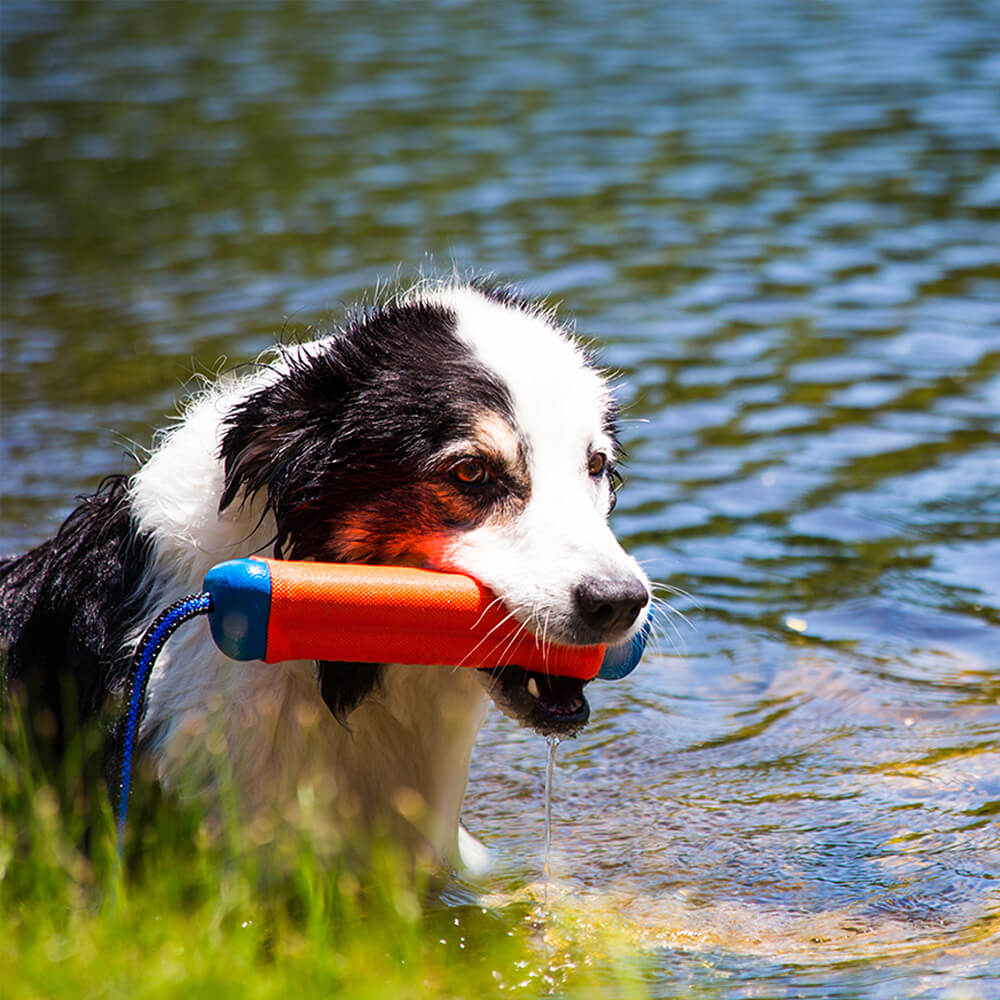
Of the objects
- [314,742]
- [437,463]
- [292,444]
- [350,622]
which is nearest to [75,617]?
[314,742]

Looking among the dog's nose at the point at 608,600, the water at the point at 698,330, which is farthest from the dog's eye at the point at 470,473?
the water at the point at 698,330

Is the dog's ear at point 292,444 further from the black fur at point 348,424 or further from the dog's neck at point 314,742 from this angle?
the dog's neck at point 314,742

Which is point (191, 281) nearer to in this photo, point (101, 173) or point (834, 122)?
point (101, 173)

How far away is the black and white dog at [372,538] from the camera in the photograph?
3719 millimetres

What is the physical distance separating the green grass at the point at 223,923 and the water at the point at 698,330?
0.89ft

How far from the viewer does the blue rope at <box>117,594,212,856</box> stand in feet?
11.9

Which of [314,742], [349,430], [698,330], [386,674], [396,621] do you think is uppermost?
[349,430]

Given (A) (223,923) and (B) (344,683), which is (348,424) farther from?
(A) (223,923)

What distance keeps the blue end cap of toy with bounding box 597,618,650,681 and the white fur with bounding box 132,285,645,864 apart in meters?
0.25

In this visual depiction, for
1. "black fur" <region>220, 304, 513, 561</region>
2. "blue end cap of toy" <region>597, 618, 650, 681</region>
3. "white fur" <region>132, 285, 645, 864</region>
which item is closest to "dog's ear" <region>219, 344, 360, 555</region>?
"black fur" <region>220, 304, 513, 561</region>

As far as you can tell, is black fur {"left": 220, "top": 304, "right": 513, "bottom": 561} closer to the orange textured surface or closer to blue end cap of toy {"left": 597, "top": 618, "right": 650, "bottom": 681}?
the orange textured surface

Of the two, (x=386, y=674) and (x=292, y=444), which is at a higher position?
(x=292, y=444)

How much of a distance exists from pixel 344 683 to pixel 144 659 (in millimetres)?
493

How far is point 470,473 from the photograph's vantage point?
3744mm
